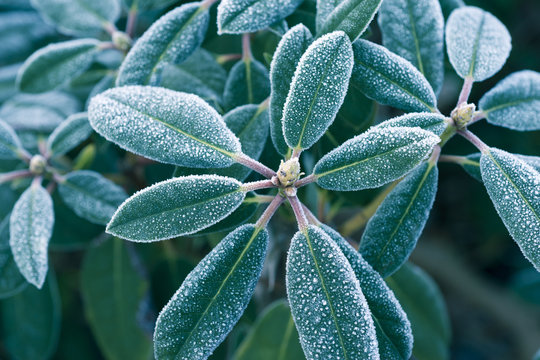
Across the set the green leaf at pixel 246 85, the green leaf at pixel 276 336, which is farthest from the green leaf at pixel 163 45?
the green leaf at pixel 276 336

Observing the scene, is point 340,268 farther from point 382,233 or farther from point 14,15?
point 14,15

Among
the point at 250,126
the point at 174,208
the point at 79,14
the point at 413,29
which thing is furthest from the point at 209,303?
the point at 79,14

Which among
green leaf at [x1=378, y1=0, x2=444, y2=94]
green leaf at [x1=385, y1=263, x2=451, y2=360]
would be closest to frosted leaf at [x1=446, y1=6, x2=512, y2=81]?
green leaf at [x1=378, y1=0, x2=444, y2=94]

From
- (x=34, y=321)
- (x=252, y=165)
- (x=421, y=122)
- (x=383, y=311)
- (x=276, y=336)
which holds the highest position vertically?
(x=421, y=122)

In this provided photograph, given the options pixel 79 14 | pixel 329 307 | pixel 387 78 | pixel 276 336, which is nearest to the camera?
pixel 329 307

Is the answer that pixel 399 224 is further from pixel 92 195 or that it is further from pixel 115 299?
pixel 115 299

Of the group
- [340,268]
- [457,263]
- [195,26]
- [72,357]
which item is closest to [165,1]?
[195,26]
